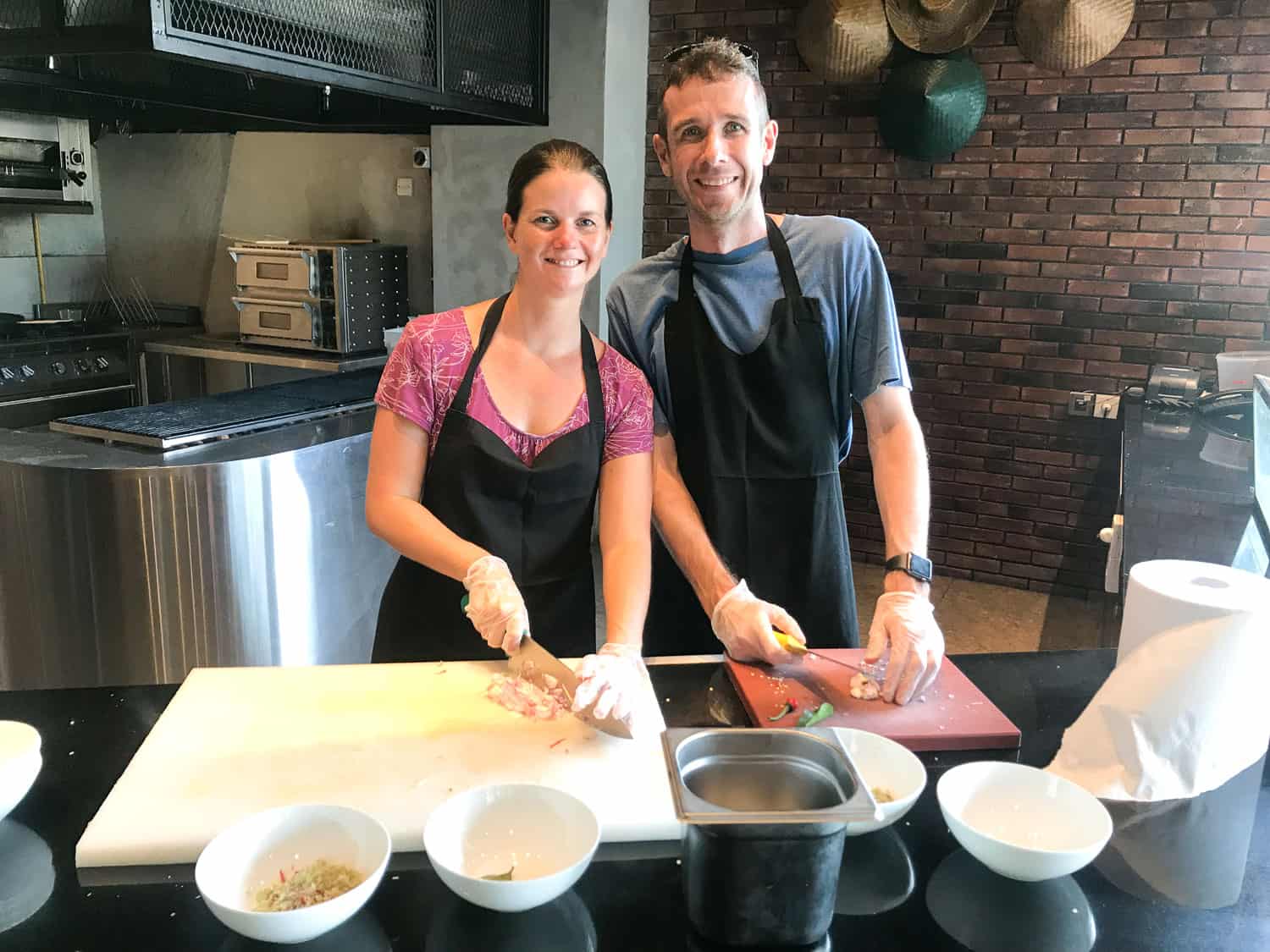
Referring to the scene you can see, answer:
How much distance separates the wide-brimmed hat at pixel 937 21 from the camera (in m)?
4.23

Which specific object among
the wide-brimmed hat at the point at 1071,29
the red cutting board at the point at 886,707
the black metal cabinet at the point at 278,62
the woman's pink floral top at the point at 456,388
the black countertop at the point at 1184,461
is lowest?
the red cutting board at the point at 886,707

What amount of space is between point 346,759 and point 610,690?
35 centimetres

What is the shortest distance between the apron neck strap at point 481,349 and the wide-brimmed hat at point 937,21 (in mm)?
3288

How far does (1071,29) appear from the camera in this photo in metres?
4.10

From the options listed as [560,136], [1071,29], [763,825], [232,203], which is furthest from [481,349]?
[232,203]

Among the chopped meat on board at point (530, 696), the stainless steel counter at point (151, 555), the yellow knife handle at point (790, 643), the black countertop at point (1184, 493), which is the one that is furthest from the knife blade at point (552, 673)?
the stainless steel counter at point (151, 555)

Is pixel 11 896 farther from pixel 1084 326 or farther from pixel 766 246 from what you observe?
pixel 1084 326

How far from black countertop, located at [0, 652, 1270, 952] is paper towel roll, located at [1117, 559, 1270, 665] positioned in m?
0.22

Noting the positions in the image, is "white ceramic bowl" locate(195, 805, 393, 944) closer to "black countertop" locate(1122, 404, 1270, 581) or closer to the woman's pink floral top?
the woman's pink floral top

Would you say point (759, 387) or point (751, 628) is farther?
point (759, 387)

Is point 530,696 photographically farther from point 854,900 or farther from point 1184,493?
point 1184,493

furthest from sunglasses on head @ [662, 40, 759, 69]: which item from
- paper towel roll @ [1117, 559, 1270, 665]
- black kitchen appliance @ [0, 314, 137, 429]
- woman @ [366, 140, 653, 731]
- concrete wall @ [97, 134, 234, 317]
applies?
concrete wall @ [97, 134, 234, 317]

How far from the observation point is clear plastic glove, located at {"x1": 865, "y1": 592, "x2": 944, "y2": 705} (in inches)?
55.6

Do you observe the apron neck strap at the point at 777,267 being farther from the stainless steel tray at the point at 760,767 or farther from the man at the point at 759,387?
the stainless steel tray at the point at 760,767
